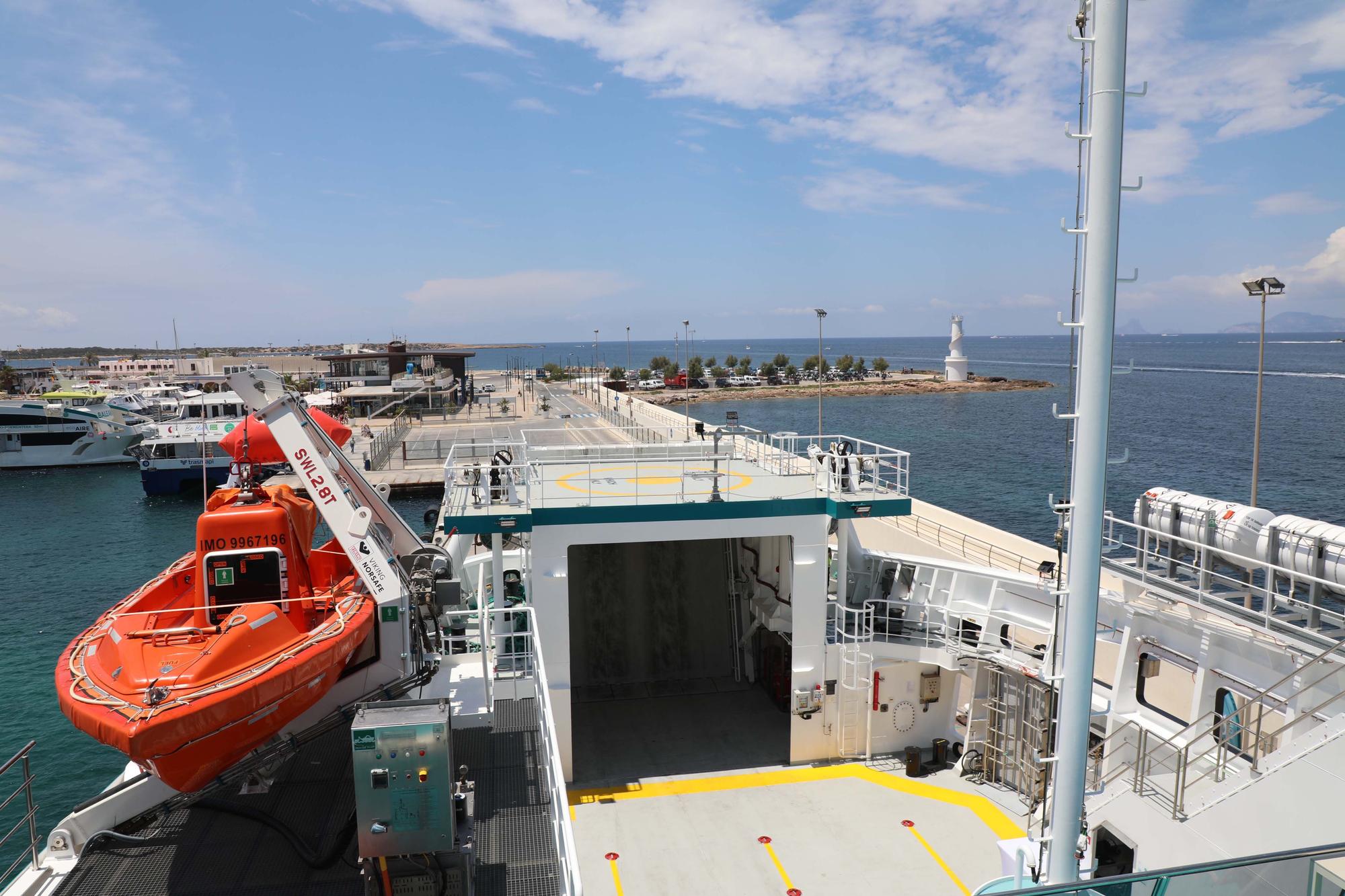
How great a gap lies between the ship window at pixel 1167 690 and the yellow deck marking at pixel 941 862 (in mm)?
4248

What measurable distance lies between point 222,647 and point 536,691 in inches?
151

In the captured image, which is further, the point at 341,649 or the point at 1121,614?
the point at 1121,614

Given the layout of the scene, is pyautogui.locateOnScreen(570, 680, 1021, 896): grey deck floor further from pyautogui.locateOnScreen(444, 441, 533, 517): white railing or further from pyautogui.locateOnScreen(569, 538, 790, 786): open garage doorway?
pyautogui.locateOnScreen(444, 441, 533, 517): white railing

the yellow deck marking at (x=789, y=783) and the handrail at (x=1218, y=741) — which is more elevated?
the handrail at (x=1218, y=741)

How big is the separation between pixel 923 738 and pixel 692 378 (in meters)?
146

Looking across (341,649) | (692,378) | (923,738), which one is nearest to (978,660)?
(923,738)

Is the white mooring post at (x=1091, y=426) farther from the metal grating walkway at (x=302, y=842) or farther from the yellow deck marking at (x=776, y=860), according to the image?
the metal grating walkway at (x=302, y=842)

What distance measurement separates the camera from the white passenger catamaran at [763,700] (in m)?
8.31

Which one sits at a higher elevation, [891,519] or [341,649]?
[341,649]

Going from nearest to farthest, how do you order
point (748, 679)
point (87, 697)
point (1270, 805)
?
point (87, 697) < point (1270, 805) < point (748, 679)

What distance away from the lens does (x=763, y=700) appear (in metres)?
20.2

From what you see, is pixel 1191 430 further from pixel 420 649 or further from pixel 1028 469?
pixel 420 649

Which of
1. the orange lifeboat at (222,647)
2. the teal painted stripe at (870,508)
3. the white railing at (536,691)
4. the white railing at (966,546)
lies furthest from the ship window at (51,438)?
the teal painted stripe at (870,508)

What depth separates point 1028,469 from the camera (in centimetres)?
6531
